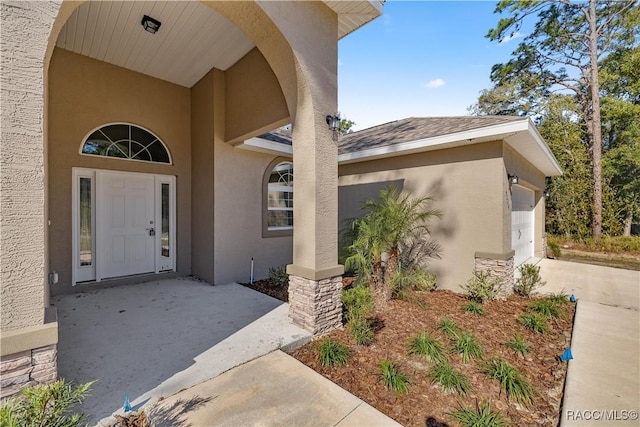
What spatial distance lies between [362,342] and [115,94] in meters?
7.11

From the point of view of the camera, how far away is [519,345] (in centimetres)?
389

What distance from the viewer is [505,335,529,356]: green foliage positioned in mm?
3845

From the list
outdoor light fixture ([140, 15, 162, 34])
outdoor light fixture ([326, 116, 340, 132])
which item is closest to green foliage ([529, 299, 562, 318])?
outdoor light fixture ([326, 116, 340, 132])

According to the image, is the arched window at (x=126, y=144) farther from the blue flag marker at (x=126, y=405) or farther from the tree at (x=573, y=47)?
the tree at (x=573, y=47)

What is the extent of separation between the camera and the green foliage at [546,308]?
5082 millimetres

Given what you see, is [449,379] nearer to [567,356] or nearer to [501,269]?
[567,356]

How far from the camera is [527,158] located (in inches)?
318

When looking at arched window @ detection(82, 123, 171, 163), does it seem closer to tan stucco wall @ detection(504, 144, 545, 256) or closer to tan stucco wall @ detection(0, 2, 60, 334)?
tan stucco wall @ detection(0, 2, 60, 334)

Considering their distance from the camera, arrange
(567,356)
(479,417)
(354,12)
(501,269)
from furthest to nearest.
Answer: (501,269), (354,12), (567,356), (479,417)

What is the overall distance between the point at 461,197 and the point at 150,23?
6903 millimetres

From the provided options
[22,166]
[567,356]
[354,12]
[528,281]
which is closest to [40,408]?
[22,166]

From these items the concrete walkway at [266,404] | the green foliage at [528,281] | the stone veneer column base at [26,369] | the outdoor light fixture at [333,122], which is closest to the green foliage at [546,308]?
the green foliage at [528,281]

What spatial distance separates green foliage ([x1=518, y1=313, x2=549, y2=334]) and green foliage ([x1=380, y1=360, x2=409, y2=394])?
276 cm

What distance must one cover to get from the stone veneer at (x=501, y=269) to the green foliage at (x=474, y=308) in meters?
0.96
